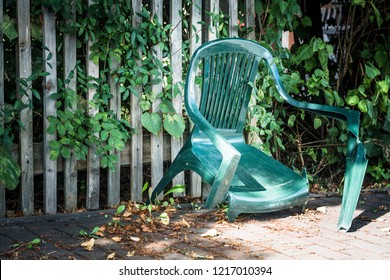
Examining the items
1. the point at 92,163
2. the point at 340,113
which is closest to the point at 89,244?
the point at 92,163

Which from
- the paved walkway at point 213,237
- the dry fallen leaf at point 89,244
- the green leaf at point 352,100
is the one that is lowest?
the paved walkway at point 213,237

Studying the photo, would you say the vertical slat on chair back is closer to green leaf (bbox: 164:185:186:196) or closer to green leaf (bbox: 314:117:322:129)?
green leaf (bbox: 164:185:186:196)

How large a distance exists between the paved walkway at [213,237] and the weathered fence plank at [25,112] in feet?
0.64

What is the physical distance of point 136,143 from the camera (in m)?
5.34

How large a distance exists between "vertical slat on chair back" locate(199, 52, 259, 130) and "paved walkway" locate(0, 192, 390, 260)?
0.69 metres

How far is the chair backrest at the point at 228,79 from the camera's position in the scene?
198 inches

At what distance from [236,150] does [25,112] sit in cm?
158

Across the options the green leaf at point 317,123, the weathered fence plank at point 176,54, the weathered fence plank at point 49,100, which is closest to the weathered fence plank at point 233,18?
the weathered fence plank at point 176,54

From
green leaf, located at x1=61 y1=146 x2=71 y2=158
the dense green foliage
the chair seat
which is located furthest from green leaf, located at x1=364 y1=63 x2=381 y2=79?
green leaf, located at x1=61 y1=146 x2=71 y2=158

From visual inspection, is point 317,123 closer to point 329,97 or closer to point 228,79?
point 329,97

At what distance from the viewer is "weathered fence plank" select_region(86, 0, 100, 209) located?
16.8 ft

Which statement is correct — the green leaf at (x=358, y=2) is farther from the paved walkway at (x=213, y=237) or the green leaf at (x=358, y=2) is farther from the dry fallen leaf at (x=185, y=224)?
the dry fallen leaf at (x=185, y=224)

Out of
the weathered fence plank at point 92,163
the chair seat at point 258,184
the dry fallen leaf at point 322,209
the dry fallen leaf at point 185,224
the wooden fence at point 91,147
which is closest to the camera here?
the chair seat at point 258,184

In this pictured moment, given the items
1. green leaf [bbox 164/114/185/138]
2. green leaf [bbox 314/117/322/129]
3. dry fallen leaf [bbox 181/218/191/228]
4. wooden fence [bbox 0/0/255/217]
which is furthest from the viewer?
green leaf [bbox 314/117/322/129]
